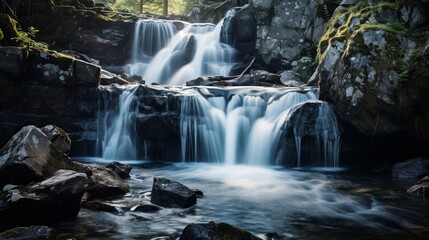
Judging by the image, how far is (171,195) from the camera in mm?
6973

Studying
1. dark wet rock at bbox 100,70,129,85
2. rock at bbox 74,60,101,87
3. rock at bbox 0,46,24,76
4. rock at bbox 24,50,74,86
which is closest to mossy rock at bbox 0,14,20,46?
rock at bbox 24,50,74,86

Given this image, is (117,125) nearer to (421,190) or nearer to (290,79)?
(290,79)

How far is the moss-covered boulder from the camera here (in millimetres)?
10711

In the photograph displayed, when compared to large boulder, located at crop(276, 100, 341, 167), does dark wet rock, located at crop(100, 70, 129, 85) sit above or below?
above

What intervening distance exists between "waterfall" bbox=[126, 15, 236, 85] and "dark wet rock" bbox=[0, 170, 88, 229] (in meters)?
14.2

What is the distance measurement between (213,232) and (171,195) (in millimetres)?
2583

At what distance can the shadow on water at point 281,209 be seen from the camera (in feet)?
18.9

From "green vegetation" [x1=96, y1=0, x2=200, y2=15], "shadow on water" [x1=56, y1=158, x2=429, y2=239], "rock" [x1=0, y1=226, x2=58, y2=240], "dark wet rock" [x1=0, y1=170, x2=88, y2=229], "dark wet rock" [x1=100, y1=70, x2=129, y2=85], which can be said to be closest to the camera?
"rock" [x1=0, y1=226, x2=58, y2=240]

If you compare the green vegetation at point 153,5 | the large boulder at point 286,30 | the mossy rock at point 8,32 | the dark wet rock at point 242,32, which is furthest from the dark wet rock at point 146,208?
the green vegetation at point 153,5

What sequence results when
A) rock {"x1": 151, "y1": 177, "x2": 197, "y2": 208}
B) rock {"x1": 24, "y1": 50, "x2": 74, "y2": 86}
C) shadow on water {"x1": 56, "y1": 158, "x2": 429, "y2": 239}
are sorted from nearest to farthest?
shadow on water {"x1": 56, "y1": 158, "x2": 429, "y2": 239} < rock {"x1": 151, "y1": 177, "x2": 197, "y2": 208} < rock {"x1": 24, "y1": 50, "x2": 74, "y2": 86}

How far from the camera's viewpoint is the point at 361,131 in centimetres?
1141

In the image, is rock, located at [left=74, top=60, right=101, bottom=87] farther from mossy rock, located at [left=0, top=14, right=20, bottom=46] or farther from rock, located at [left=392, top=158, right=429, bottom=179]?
rock, located at [left=392, top=158, right=429, bottom=179]

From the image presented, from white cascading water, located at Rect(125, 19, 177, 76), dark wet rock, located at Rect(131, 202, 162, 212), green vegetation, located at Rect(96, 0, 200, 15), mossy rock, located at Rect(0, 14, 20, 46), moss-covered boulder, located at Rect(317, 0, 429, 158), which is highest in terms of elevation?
green vegetation, located at Rect(96, 0, 200, 15)

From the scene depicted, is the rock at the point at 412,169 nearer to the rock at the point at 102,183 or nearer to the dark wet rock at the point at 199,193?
the dark wet rock at the point at 199,193
